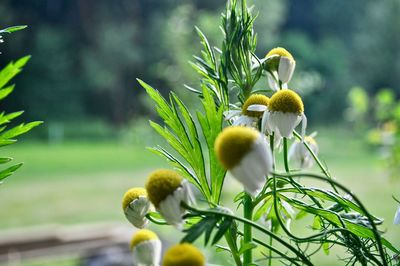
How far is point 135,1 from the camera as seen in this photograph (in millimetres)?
10125

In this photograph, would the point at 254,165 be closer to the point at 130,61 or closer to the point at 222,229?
the point at 222,229

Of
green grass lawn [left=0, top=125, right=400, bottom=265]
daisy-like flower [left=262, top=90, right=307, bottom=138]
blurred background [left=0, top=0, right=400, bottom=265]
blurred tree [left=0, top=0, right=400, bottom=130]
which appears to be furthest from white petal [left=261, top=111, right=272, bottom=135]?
blurred tree [left=0, top=0, right=400, bottom=130]

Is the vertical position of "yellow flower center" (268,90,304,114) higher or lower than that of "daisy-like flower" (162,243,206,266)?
higher

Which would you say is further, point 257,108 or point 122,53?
point 122,53

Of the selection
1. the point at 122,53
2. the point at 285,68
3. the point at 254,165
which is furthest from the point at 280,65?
the point at 122,53

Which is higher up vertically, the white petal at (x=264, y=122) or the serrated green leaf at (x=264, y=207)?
the white petal at (x=264, y=122)

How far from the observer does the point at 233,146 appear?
0.21m

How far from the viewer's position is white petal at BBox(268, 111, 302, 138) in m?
0.27

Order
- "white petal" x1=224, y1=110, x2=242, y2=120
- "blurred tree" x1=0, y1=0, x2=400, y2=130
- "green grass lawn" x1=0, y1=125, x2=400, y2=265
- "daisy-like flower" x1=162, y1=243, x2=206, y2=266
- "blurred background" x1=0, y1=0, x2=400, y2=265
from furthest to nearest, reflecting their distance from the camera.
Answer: "blurred tree" x1=0, y1=0, x2=400, y2=130 < "blurred background" x1=0, y1=0, x2=400, y2=265 < "green grass lawn" x1=0, y1=125, x2=400, y2=265 < "white petal" x1=224, y1=110, x2=242, y2=120 < "daisy-like flower" x1=162, y1=243, x2=206, y2=266

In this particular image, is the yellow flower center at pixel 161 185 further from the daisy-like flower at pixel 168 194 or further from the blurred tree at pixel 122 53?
the blurred tree at pixel 122 53

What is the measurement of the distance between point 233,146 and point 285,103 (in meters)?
0.07

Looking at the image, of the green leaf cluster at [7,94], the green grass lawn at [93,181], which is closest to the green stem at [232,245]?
the green leaf cluster at [7,94]

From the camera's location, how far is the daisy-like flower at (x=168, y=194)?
0.23 m

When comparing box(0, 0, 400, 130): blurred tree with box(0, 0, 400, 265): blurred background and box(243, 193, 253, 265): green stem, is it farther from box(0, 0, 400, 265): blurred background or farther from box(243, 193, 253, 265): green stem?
box(243, 193, 253, 265): green stem
